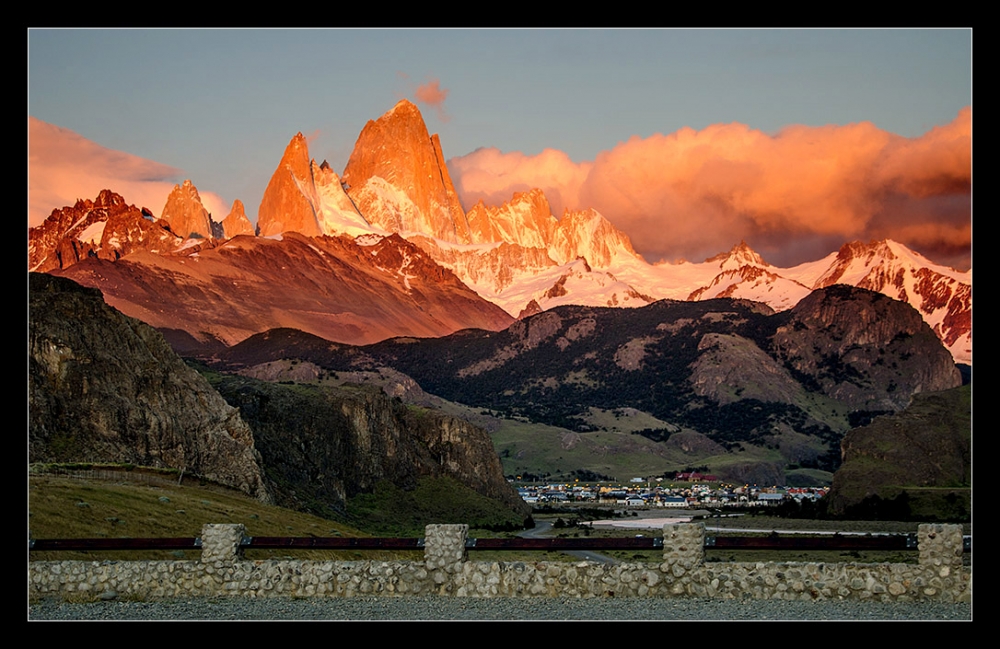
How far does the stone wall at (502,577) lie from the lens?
3066cm

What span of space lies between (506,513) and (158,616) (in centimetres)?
9526

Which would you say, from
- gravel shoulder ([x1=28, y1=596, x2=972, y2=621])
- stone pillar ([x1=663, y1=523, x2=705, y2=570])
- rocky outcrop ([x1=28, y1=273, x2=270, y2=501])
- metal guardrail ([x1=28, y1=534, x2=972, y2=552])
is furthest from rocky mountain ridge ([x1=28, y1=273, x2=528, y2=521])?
stone pillar ([x1=663, y1=523, x2=705, y2=570])

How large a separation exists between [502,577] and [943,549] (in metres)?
10.7

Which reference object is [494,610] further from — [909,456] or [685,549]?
[909,456]

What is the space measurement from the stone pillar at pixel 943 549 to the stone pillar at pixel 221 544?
1702 cm

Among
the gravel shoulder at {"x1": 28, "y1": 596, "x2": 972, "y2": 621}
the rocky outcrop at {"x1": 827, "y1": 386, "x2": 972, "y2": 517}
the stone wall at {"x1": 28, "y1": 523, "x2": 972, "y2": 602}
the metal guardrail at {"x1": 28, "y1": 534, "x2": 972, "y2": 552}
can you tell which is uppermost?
the metal guardrail at {"x1": 28, "y1": 534, "x2": 972, "y2": 552}

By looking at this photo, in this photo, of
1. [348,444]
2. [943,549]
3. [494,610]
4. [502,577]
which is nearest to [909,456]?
[348,444]

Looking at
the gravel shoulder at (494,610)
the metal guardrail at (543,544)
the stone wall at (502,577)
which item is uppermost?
the metal guardrail at (543,544)

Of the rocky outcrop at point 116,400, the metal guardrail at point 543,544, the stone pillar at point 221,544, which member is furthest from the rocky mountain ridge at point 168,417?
the stone pillar at point 221,544

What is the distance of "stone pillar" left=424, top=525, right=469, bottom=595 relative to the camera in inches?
1245

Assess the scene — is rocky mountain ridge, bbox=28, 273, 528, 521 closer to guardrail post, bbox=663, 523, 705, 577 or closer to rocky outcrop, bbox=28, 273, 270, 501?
rocky outcrop, bbox=28, 273, 270, 501

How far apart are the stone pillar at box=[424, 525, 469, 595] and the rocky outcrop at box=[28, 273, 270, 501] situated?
4121cm

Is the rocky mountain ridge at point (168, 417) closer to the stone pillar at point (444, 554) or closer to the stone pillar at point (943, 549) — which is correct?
the stone pillar at point (444, 554)
